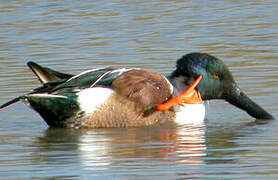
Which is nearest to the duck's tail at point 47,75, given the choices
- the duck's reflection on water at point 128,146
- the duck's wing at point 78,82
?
the duck's wing at point 78,82

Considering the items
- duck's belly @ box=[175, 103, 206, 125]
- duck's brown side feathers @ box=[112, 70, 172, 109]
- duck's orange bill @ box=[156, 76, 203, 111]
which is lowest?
duck's belly @ box=[175, 103, 206, 125]

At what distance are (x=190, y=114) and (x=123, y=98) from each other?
77 centimetres

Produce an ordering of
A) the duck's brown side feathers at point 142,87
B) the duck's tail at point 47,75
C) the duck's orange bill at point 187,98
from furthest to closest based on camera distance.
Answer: the duck's tail at point 47,75, the duck's orange bill at point 187,98, the duck's brown side feathers at point 142,87

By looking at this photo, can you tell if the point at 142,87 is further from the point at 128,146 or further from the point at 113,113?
the point at 128,146

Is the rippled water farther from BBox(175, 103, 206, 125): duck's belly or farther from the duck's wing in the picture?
the duck's wing

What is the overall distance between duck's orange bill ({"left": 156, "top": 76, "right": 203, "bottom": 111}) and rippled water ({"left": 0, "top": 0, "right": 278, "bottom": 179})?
0.23 meters

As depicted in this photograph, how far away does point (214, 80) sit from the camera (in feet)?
32.8

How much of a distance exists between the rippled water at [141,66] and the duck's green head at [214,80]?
0.16 meters

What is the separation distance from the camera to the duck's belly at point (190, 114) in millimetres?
9695

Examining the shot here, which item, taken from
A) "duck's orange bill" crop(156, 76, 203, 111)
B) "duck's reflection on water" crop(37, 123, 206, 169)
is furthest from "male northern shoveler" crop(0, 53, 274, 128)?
"duck's reflection on water" crop(37, 123, 206, 169)

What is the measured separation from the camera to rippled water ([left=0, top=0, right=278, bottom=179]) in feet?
24.5

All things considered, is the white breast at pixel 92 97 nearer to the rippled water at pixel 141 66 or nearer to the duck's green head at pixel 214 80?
the rippled water at pixel 141 66

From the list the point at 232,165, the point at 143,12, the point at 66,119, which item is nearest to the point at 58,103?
the point at 66,119

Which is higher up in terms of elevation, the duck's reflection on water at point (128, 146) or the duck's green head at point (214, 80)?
the duck's green head at point (214, 80)
